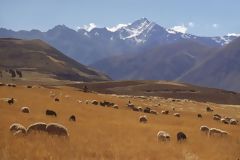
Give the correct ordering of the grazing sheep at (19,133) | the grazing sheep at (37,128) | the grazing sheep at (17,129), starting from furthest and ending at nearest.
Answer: the grazing sheep at (37,128)
the grazing sheep at (17,129)
the grazing sheep at (19,133)

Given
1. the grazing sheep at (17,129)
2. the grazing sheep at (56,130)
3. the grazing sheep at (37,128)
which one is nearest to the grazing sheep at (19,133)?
the grazing sheep at (17,129)

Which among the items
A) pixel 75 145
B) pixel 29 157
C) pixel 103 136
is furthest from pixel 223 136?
pixel 29 157

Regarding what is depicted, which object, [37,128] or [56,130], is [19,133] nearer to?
[37,128]

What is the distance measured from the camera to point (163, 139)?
3059cm

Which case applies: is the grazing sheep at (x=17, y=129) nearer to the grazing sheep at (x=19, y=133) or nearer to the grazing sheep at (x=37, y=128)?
the grazing sheep at (x=19, y=133)

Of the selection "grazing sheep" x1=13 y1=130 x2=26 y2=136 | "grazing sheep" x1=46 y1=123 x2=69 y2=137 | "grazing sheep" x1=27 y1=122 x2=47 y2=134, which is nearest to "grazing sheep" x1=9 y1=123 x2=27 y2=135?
"grazing sheep" x1=13 y1=130 x2=26 y2=136

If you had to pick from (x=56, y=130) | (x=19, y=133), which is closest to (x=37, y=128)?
(x=56, y=130)

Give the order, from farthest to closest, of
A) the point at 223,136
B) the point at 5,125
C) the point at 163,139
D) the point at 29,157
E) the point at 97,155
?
the point at 223,136
the point at 163,139
the point at 5,125
the point at 97,155
the point at 29,157

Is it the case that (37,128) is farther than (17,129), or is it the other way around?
(37,128)

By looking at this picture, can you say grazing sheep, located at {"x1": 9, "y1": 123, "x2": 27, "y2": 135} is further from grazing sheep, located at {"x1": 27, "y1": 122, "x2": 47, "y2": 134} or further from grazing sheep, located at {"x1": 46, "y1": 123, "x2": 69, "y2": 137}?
grazing sheep, located at {"x1": 46, "y1": 123, "x2": 69, "y2": 137}

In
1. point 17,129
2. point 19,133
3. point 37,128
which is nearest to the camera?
point 19,133

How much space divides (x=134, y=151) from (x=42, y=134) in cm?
465

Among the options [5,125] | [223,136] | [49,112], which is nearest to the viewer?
[5,125]

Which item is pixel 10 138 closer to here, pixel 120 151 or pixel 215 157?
pixel 120 151
